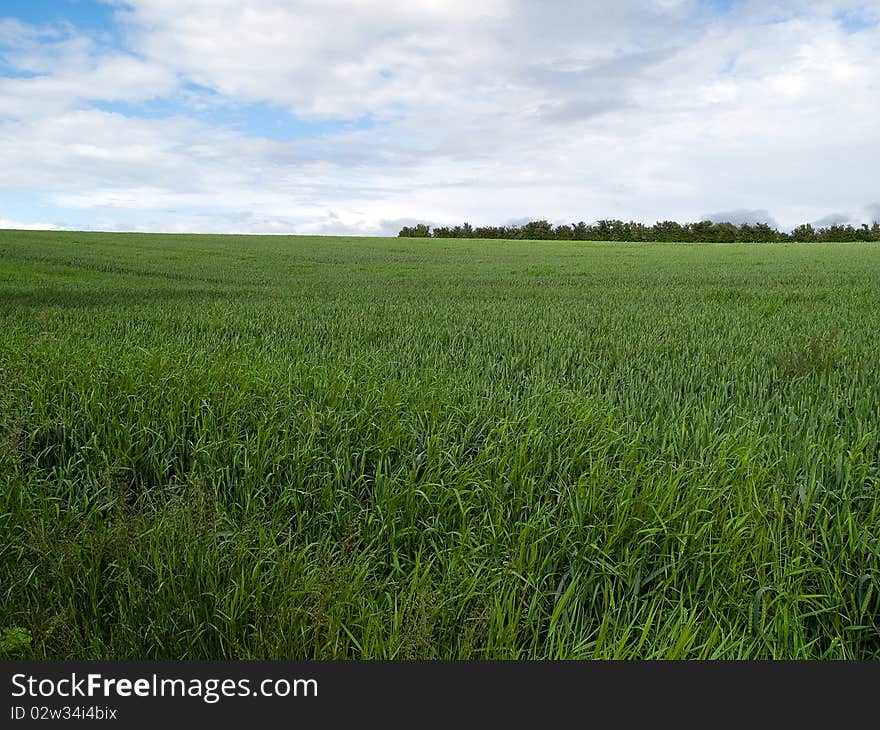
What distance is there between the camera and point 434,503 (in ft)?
10.3

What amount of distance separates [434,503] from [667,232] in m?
86.2

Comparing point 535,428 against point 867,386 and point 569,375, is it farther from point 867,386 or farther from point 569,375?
point 867,386

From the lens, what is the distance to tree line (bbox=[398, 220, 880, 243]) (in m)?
79.9

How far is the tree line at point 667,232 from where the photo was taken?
262ft

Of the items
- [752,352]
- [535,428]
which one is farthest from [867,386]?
[535,428]

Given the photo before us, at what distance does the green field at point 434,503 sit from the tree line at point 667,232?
81.1 metres

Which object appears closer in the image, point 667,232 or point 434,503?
point 434,503

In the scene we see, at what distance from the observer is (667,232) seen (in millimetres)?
81812

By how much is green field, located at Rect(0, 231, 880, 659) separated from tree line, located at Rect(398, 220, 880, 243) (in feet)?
266

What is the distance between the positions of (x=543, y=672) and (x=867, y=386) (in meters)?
4.65

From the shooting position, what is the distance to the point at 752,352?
6.40 metres

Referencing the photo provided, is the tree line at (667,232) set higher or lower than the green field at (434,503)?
higher

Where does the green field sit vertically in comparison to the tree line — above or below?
below

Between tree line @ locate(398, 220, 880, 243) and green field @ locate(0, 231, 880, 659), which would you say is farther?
tree line @ locate(398, 220, 880, 243)
